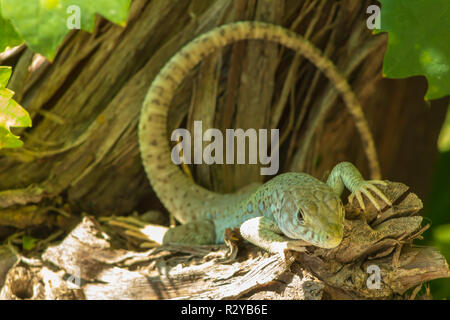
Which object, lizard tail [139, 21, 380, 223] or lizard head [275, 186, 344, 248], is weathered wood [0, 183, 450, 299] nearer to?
lizard head [275, 186, 344, 248]

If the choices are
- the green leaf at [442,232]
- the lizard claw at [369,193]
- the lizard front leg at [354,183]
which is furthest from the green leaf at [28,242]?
the green leaf at [442,232]

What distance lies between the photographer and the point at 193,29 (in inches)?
113

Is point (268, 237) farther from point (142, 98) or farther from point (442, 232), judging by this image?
point (442, 232)

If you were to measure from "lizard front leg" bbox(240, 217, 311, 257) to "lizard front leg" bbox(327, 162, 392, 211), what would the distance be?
31 cm

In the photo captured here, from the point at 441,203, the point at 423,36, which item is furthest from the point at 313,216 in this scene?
the point at 441,203

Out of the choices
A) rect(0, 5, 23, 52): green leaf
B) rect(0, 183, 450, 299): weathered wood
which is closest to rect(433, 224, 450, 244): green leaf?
rect(0, 183, 450, 299): weathered wood

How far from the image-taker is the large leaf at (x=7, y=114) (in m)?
1.83

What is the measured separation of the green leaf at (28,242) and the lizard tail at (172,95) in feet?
2.50

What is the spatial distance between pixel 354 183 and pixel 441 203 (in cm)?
252

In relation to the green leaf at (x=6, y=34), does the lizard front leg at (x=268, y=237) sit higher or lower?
lower

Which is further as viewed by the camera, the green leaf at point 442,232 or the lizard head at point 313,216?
the green leaf at point 442,232

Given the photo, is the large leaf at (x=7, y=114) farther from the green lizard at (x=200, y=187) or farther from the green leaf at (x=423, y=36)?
the green leaf at (x=423, y=36)

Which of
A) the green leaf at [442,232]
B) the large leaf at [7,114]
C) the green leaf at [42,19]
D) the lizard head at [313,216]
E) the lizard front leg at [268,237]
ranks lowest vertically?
the green leaf at [442,232]

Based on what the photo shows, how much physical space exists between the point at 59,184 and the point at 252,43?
1.48 m
